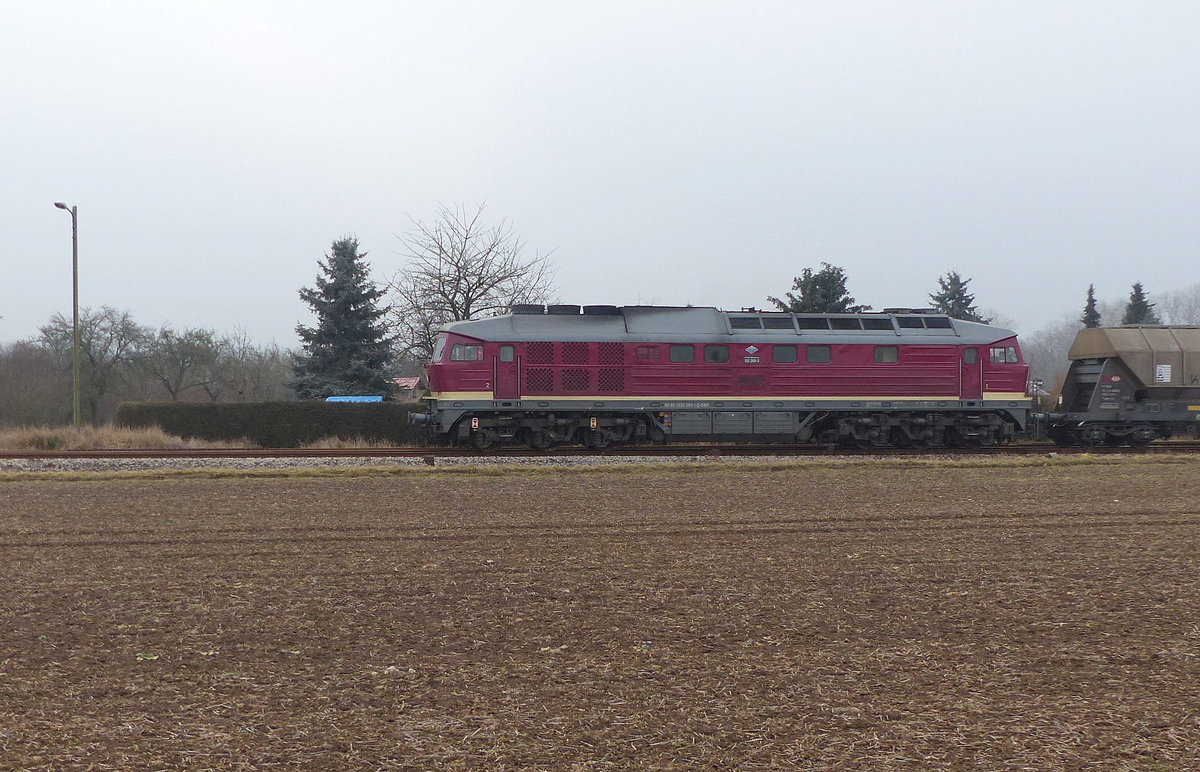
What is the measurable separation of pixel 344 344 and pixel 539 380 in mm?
20033

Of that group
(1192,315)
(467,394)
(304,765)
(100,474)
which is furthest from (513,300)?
(1192,315)

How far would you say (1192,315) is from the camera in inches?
5541

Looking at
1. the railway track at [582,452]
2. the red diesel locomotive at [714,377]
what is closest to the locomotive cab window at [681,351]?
the red diesel locomotive at [714,377]

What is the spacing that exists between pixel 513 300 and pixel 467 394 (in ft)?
43.5

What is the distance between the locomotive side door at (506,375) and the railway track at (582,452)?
1.46 m

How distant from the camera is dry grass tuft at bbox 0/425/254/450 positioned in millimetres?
24156

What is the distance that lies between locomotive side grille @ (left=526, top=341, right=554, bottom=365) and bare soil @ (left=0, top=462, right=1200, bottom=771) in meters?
9.37

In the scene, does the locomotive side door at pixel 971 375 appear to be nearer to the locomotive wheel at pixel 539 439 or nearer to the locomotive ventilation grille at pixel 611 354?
the locomotive ventilation grille at pixel 611 354

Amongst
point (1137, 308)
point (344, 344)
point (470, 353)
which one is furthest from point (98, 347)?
point (1137, 308)

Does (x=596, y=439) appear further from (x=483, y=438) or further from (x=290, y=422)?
(x=290, y=422)

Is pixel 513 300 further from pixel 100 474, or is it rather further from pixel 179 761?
pixel 179 761

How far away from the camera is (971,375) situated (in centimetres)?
2302

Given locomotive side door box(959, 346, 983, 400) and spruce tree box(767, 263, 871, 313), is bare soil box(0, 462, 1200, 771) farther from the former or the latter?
spruce tree box(767, 263, 871, 313)

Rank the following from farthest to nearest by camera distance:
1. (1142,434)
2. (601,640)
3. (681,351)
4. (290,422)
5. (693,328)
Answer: (290,422) < (1142,434) < (693,328) < (681,351) < (601,640)
